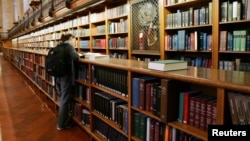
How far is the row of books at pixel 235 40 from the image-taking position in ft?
10.2

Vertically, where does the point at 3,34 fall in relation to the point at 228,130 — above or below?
above

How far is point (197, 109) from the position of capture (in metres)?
1.71

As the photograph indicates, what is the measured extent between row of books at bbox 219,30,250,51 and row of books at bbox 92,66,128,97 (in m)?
1.51

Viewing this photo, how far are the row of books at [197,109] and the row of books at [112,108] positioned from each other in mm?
749

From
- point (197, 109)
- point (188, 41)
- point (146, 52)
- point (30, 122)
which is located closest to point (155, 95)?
point (197, 109)

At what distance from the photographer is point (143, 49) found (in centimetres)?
477

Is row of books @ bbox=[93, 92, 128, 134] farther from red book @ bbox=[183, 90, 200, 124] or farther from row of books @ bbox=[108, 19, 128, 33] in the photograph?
row of books @ bbox=[108, 19, 128, 33]

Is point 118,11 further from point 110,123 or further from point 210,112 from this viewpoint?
point 210,112

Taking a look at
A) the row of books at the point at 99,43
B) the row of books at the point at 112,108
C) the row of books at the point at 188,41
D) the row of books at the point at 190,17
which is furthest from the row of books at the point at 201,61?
the row of books at the point at 99,43

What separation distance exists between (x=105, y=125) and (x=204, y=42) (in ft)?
5.86

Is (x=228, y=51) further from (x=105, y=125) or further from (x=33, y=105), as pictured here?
(x=33, y=105)

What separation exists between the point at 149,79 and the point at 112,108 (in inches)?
31.0

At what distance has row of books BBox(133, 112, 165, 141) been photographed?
6.56 ft

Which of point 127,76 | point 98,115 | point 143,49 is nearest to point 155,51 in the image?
point 143,49
